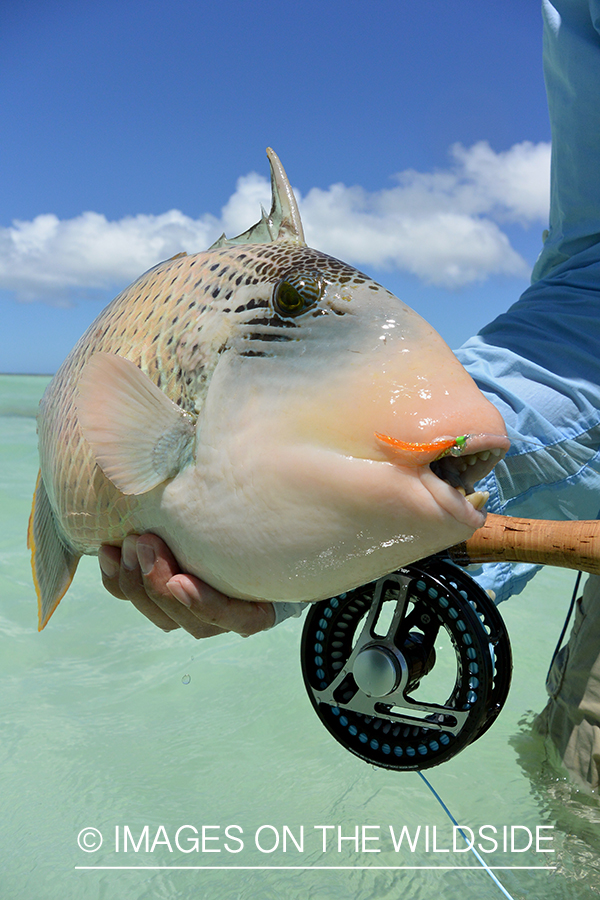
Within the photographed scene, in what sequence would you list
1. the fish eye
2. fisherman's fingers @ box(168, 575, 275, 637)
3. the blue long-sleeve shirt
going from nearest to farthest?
the fish eye → fisherman's fingers @ box(168, 575, 275, 637) → the blue long-sleeve shirt

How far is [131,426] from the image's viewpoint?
1314mm

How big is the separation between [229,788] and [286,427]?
8.12ft

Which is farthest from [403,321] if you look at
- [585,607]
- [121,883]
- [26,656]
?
[26,656]

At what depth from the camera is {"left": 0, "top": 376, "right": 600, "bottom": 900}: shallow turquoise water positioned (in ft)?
8.12

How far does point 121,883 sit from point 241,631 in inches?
59.0

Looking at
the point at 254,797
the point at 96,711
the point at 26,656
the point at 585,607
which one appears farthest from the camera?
the point at 26,656

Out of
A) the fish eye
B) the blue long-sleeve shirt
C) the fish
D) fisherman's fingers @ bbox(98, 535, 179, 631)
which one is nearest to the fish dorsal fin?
the fish

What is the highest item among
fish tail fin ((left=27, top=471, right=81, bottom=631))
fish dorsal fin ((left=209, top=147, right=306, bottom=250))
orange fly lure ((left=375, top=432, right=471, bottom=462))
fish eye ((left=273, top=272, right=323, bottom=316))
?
fish dorsal fin ((left=209, top=147, right=306, bottom=250))

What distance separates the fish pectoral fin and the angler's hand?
22 cm

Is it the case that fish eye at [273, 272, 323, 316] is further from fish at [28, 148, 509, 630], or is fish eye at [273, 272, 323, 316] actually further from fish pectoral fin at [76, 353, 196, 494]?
fish pectoral fin at [76, 353, 196, 494]

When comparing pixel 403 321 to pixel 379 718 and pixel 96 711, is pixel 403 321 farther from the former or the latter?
pixel 96 711

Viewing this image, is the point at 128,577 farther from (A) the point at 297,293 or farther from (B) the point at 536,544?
(B) the point at 536,544

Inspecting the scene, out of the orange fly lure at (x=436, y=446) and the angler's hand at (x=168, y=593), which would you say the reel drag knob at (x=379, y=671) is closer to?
the angler's hand at (x=168, y=593)

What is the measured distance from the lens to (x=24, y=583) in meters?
5.45
